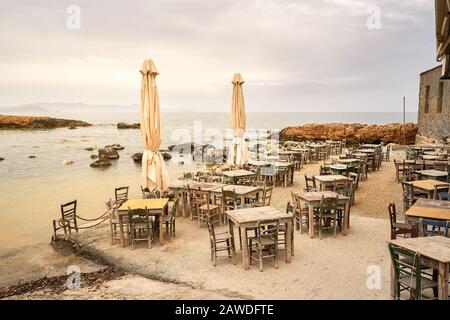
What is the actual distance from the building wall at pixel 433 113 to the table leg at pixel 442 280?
64.4ft

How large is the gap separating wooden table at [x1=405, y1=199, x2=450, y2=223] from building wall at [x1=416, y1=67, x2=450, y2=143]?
16.6m

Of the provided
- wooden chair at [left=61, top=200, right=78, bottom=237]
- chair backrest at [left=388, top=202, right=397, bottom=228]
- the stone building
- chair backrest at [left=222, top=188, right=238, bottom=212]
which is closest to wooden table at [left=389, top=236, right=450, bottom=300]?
chair backrest at [left=388, top=202, right=397, bottom=228]

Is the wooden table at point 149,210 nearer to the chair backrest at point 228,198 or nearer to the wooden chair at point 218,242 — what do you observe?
the wooden chair at point 218,242

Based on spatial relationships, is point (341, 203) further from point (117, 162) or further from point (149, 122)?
point (117, 162)

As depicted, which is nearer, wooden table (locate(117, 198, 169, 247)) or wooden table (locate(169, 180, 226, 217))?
wooden table (locate(117, 198, 169, 247))

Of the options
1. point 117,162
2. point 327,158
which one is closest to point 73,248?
point 327,158

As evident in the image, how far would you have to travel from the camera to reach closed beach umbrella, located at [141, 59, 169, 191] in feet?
33.2

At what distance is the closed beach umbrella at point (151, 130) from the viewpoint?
10.1 meters

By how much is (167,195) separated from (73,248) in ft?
11.0

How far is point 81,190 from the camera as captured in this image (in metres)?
16.9

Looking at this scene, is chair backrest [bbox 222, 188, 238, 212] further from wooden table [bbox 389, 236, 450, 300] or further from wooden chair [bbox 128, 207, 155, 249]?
wooden table [bbox 389, 236, 450, 300]

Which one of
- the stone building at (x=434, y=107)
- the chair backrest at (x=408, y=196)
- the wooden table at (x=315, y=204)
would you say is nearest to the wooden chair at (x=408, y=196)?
the chair backrest at (x=408, y=196)

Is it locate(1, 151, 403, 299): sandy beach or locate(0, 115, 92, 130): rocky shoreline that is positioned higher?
locate(0, 115, 92, 130): rocky shoreline

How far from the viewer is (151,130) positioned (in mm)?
10289
